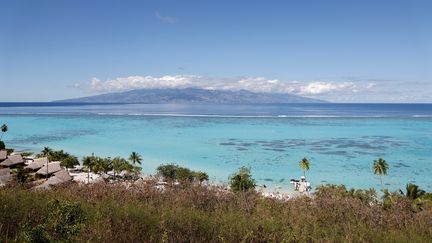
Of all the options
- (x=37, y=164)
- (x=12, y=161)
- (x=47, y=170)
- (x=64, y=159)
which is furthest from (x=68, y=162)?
(x=47, y=170)

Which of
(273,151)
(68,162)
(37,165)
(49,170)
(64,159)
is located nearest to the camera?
(49,170)

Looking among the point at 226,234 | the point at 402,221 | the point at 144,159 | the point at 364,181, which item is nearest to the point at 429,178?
the point at 364,181

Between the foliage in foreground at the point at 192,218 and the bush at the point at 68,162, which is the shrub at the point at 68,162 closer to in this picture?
the bush at the point at 68,162

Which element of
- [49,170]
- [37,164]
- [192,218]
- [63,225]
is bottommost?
[49,170]

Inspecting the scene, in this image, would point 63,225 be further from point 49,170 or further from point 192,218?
point 49,170

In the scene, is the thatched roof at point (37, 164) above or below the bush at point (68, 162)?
above

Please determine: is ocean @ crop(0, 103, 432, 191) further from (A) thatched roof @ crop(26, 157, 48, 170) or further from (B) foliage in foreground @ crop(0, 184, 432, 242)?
(B) foliage in foreground @ crop(0, 184, 432, 242)

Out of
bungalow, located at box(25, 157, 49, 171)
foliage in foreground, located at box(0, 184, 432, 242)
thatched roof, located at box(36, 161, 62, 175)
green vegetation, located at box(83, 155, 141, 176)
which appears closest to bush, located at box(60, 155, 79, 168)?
green vegetation, located at box(83, 155, 141, 176)

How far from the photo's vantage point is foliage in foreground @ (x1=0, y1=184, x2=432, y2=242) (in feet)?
15.2

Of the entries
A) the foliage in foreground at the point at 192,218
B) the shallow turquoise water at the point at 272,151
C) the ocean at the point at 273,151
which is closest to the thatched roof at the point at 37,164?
the ocean at the point at 273,151

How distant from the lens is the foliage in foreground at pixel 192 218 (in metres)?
4.63

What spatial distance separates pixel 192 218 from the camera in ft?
19.3

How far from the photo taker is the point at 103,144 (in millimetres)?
71938

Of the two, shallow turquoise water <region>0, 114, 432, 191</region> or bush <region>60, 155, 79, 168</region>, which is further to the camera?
shallow turquoise water <region>0, 114, 432, 191</region>
